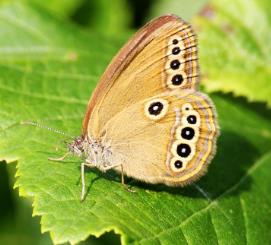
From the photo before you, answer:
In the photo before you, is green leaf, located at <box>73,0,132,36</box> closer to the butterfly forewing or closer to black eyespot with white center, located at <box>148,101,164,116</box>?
the butterfly forewing

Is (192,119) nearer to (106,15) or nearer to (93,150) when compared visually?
(93,150)

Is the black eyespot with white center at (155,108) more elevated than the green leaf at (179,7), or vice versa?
the green leaf at (179,7)

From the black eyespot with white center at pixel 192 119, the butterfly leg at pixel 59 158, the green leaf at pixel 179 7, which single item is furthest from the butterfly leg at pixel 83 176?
the green leaf at pixel 179 7

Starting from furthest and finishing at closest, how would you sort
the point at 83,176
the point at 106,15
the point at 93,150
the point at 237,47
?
the point at 106,15 < the point at 237,47 < the point at 93,150 < the point at 83,176

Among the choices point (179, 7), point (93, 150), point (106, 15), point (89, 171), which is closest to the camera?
point (93, 150)

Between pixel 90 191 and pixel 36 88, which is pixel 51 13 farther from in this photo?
pixel 90 191

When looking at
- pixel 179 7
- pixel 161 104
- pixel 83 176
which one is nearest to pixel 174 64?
pixel 161 104

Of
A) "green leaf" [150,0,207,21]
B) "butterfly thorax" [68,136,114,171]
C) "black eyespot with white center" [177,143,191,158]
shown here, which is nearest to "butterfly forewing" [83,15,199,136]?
"butterfly thorax" [68,136,114,171]

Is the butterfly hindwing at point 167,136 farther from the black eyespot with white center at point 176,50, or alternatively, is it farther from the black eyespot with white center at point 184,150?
the black eyespot with white center at point 176,50
